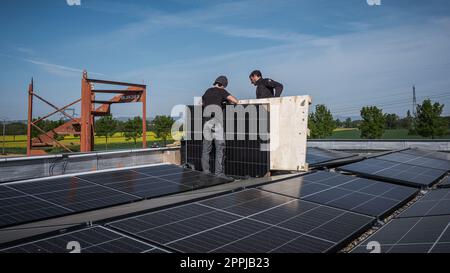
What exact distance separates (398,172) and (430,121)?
43.5 meters

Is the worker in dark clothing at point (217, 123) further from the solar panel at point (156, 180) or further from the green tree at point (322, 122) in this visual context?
the green tree at point (322, 122)

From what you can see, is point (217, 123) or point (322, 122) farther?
point (322, 122)

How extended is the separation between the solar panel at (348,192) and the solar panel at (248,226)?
0.52m

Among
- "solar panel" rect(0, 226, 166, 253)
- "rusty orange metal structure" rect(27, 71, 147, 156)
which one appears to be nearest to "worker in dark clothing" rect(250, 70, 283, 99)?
"solar panel" rect(0, 226, 166, 253)

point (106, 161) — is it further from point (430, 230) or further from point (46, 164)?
point (430, 230)

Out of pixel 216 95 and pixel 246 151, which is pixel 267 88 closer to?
pixel 216 95

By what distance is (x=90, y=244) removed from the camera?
350 cm

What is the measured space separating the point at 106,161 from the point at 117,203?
6.19 metres

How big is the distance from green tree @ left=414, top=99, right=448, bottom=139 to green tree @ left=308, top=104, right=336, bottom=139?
11.7m

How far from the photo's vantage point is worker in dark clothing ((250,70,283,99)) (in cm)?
996

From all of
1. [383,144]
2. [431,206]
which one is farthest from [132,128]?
[431,206]

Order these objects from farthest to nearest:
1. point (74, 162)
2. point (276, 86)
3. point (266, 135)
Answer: point (74, 162)
point (276, 86)
point (266, 135)

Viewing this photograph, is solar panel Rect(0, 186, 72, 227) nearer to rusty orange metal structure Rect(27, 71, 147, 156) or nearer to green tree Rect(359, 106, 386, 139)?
rusty orange metal structure Rect(27, 71, 147, 156)

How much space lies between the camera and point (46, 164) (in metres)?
10.1
